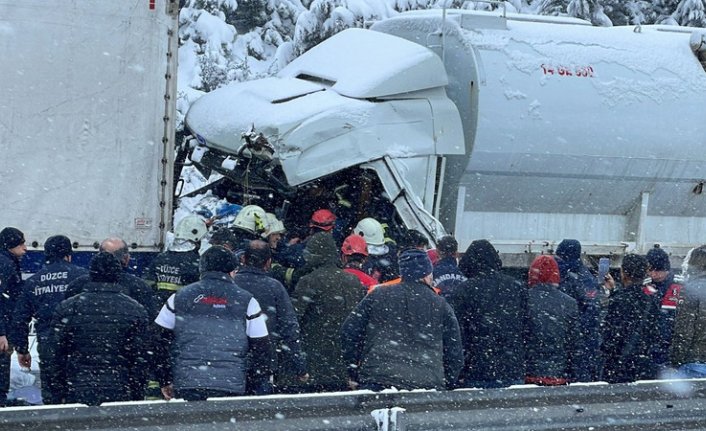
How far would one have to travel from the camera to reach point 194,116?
10336 mm

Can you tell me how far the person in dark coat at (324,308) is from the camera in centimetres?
661

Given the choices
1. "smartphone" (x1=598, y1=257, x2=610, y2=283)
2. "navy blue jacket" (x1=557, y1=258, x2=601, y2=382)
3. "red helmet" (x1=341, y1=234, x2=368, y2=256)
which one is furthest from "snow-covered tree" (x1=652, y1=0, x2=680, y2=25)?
"red helmet" (x1=341, y1=234, x2=368, y2=256)

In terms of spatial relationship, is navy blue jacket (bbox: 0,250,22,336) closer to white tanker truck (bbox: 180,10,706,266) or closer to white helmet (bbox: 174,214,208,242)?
white helmet (bbox: 174,214,208,242)

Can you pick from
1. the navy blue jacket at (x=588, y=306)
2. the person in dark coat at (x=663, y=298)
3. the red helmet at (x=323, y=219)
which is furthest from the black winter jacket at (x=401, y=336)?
the red helmet at (x=323, y=219)

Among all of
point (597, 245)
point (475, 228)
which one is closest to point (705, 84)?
point (597, 245)

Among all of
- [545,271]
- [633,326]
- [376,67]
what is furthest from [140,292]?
[376,67]

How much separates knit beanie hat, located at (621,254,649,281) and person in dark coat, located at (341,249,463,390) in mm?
1598

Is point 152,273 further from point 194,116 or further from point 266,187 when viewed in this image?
point 194,116

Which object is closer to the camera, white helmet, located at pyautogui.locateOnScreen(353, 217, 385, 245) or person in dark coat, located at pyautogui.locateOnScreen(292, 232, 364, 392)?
person in dark coat, located at pyautogui.locateOnScreen(292, 232, 364, 392)

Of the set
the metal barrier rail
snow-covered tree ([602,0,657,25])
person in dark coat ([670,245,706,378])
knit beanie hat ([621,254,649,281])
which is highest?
snow-covered tree ([602,0,657,25])

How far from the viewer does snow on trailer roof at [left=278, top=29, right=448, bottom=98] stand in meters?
9.34

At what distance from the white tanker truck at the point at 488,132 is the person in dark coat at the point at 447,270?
1.50 m

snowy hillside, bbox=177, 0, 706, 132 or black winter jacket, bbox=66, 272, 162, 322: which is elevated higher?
snowy hillside, bbox=177, 0, 706, 132

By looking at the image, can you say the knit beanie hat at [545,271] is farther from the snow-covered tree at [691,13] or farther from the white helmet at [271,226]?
the snow-covered tree at [691,13]
